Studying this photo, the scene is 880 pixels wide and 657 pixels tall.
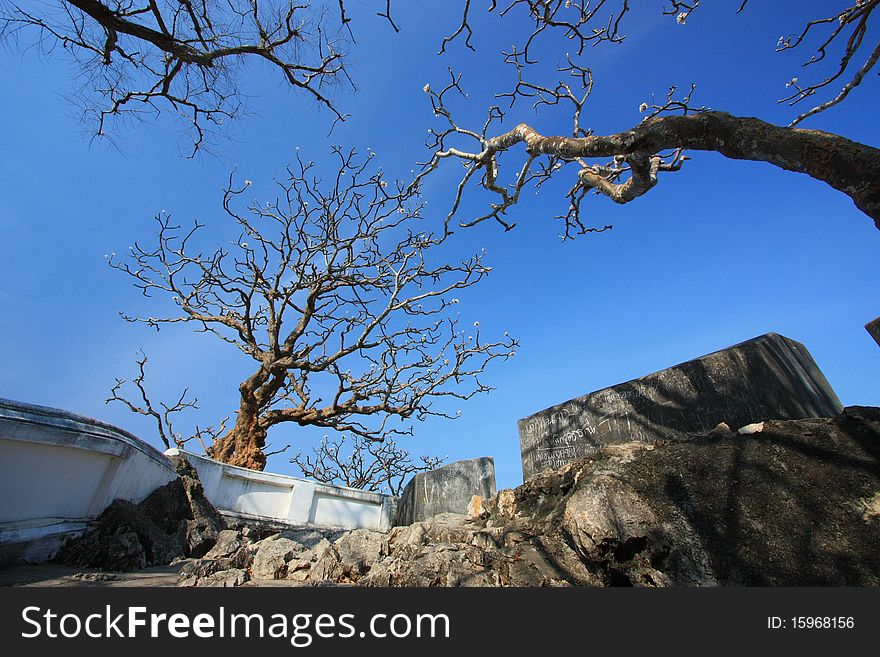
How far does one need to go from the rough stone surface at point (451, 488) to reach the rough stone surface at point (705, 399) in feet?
7.06

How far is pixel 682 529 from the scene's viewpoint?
8.21 ft

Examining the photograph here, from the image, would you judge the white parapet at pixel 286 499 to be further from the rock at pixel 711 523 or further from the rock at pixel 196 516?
Result: the rock at pixel 711 523

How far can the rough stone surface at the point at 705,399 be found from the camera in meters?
3.76

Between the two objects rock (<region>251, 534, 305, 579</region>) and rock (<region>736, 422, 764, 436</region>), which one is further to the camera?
rock (<region>251, 534, 305, 579</region>)

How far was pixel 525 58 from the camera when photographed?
16.7ft

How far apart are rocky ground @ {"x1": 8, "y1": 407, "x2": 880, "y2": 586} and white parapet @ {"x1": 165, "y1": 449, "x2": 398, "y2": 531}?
3348mm

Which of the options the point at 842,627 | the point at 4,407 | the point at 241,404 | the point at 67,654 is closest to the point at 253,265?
the point at 241,404

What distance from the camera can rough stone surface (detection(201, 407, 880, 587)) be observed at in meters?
2.25

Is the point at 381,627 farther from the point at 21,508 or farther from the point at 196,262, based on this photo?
the point at 196,262

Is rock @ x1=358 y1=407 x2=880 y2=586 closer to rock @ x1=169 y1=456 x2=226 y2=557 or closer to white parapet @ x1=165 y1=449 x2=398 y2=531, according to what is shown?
rock @ x1=169 y1=456 x2=226 y2=557

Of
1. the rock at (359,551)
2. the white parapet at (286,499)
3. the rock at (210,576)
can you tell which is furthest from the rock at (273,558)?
the white parapet at (286,499)

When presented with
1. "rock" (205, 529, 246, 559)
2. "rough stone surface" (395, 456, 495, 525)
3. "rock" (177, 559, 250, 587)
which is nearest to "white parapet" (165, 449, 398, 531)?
"rough stone surface" (395, 456, 495, 525)

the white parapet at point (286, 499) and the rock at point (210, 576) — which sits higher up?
the white parapet at point (286, 499)

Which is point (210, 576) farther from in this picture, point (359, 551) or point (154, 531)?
point (154, 531)
